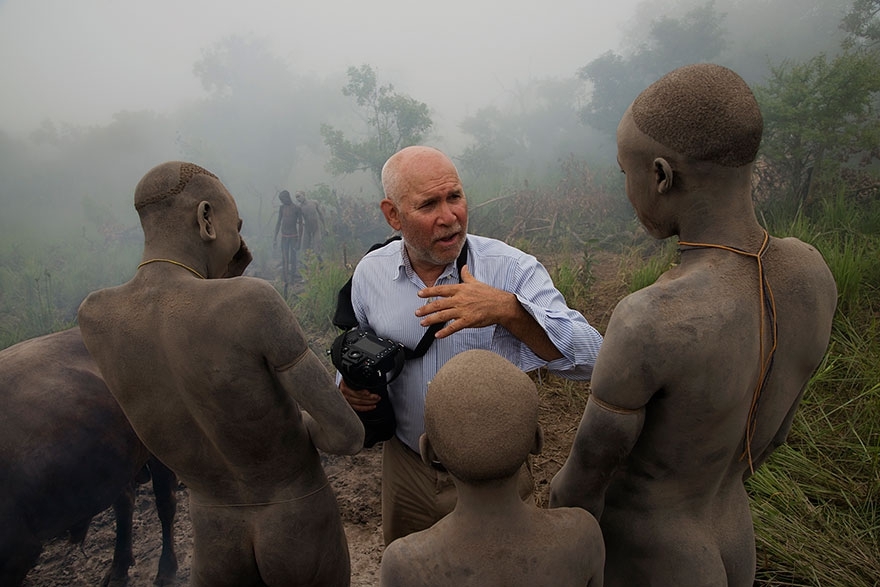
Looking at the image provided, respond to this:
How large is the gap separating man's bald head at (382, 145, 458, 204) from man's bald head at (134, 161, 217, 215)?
2.24 ft

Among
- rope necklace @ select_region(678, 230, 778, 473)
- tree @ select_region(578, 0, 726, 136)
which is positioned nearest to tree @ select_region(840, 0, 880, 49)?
tree @ select_region(578, 0, 726, 136)

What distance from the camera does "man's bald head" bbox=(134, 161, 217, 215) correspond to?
5.13 ft

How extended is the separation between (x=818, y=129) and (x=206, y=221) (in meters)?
7.54

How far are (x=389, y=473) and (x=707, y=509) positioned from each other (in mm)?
1182

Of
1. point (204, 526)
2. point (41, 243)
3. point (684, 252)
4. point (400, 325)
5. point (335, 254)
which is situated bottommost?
point (335, 254)

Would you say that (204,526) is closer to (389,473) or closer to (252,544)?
(252,544)

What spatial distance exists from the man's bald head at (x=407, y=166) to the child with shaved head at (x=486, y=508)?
982mm

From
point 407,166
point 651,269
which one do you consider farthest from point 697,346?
point 651,269

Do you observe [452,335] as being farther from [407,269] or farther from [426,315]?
[407,269]

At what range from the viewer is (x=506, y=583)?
109cm

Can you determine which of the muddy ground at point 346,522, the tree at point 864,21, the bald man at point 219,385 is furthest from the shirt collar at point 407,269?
the tree at point 864,21

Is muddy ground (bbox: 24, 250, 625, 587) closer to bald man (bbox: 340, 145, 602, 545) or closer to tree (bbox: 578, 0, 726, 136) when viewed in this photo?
bald man (bbox: 340, 145, 602, 545)

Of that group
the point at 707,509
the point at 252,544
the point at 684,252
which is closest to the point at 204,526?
the point at 252,544

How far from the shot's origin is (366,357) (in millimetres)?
1763
